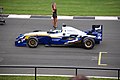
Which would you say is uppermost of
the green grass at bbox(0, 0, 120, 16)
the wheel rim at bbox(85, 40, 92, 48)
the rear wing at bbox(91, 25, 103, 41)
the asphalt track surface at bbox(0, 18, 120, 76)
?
the green grass at bbox(0, 0, 120, 16)

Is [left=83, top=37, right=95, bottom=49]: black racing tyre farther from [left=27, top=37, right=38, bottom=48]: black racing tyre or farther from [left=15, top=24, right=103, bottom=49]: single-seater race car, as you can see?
[left=27, top=37, right=38, bottom=48]: black racing tyre

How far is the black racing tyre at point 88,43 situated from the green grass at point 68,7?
25.0ft

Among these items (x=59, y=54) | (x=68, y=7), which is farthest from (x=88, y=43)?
(x=68, y=7)

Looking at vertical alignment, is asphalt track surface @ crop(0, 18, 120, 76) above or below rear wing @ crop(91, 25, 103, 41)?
below

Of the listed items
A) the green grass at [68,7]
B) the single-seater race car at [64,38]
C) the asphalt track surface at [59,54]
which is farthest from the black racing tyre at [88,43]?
the green grass at [68,7]

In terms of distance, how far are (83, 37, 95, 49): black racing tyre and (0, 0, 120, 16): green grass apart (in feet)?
25.0

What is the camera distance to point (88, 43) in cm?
1777

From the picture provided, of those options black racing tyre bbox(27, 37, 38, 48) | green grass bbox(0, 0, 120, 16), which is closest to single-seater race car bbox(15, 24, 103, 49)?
black racing tyre bbox(27, 37, 38, 48)

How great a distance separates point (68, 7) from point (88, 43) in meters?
9.91

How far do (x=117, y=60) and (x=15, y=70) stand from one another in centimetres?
455

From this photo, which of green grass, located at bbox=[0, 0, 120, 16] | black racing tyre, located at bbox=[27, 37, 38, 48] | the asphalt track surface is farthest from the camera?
green grass, located at bbox=[0, 0, 120, 16]

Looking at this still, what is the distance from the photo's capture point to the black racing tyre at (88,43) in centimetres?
1769

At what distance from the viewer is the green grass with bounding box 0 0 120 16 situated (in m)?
25.7

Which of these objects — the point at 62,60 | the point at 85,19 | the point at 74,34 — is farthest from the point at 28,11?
the point at 62,60
